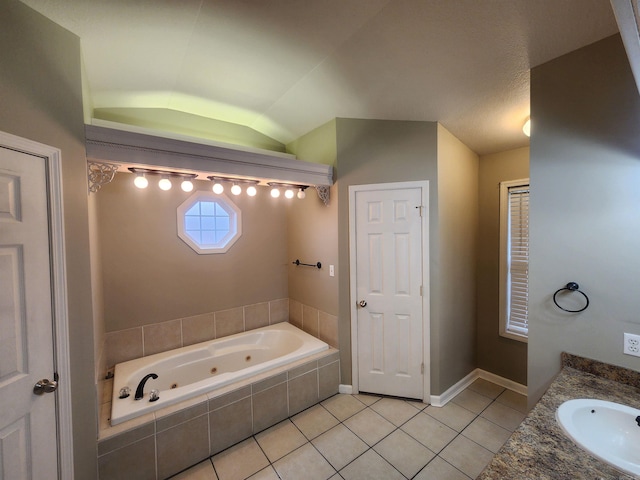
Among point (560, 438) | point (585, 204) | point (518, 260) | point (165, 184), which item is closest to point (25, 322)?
point (165, 184)

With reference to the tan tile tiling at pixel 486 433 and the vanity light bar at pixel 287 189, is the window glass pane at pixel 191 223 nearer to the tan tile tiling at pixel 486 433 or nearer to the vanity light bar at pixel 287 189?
the vanity light bar at pixel 287 189

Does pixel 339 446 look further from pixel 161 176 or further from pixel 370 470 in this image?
pixel 161 176

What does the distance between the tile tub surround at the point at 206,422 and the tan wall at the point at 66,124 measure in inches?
5.6

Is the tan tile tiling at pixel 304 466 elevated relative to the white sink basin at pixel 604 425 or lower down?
lower down

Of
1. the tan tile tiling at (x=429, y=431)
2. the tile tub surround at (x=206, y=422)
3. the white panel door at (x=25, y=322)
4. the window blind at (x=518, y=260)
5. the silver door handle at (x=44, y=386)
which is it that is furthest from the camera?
the window blind at (x=518, y=260)

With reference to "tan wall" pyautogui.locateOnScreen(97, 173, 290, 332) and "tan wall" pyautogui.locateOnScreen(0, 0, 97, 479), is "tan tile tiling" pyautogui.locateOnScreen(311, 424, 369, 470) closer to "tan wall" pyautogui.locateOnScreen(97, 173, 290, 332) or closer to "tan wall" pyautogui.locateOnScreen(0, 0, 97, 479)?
"tan wall" pyautogui.locateOnScreen(0, 0, 97, 479)

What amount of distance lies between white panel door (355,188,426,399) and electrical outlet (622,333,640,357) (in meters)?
1.24

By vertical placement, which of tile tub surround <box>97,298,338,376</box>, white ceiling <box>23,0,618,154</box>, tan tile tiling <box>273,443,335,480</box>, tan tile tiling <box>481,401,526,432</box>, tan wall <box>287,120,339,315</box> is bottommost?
tan tile tiling <box>481,401,526,432</box>

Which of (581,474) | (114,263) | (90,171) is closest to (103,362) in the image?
(114,263)

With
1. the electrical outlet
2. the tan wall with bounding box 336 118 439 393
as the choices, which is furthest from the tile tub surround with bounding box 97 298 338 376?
the electrical outlet

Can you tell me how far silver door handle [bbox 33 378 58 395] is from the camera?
122cm

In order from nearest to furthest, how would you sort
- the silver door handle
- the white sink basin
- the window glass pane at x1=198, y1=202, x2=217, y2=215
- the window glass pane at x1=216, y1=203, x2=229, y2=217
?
the white sink basin
the silver door handle
the window glass pane at x1=198, y1=202, x2=217, y2=215
the window glass pane at x1=216, y1=203, x2=229, y2=217

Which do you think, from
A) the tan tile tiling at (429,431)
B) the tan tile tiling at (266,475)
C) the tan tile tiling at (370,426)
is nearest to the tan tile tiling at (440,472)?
the tan tile tiling at (429,431)

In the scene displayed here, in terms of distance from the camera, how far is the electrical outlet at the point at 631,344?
4.05ft
